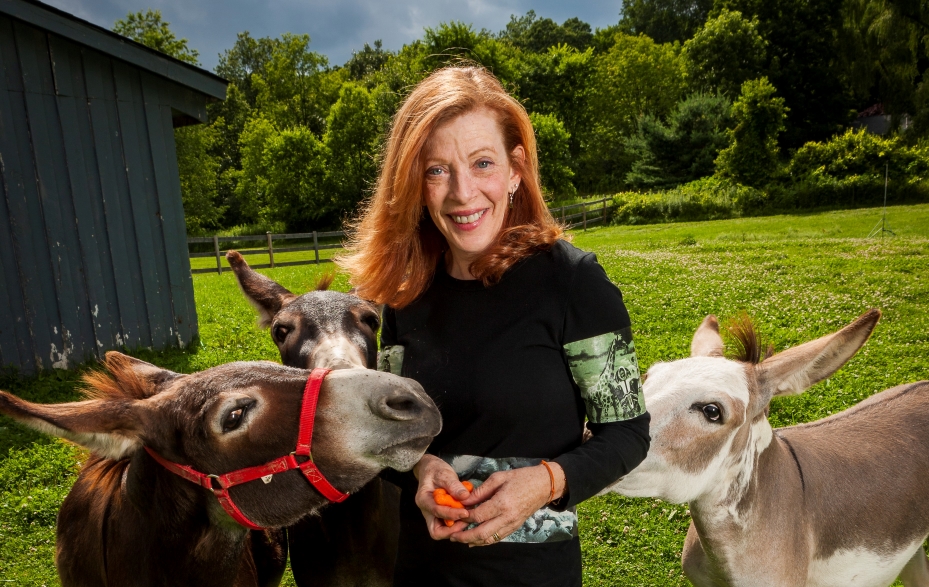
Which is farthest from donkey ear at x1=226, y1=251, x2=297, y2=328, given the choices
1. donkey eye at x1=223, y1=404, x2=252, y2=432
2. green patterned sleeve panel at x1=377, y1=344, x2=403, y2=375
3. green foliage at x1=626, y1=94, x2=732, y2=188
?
green foliage at x1=626, y1=94, x2=732, y2=188

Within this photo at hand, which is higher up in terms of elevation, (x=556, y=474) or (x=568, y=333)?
(x=568, y=333)

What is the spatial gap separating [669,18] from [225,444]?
76.1 m

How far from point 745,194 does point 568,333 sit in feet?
94.0

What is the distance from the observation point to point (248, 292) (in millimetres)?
3686

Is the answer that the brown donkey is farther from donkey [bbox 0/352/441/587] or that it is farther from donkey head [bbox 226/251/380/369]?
donkey [bbox 0/352/441/587]

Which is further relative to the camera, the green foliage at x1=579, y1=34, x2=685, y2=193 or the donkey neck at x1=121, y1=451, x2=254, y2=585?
the green foliage at x1=579, y1=34, x2=685, y2=193

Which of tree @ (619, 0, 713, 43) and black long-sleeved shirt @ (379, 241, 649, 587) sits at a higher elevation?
tree @ (619, 0, 713, 43)

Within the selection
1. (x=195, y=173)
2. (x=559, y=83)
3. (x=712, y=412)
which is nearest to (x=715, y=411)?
(x=712, y=412)

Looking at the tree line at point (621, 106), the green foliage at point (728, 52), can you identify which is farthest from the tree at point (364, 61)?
the green foliage at point (728, 52)

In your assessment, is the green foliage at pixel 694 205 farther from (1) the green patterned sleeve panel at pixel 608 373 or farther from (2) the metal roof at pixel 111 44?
(1) the green patterned sleeve panel at pixel 608 373

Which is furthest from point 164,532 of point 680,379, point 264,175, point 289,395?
point 264,175

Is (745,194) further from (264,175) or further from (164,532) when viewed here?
(264,175)

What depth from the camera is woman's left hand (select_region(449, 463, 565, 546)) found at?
133 cm

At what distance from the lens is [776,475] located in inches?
88.5
